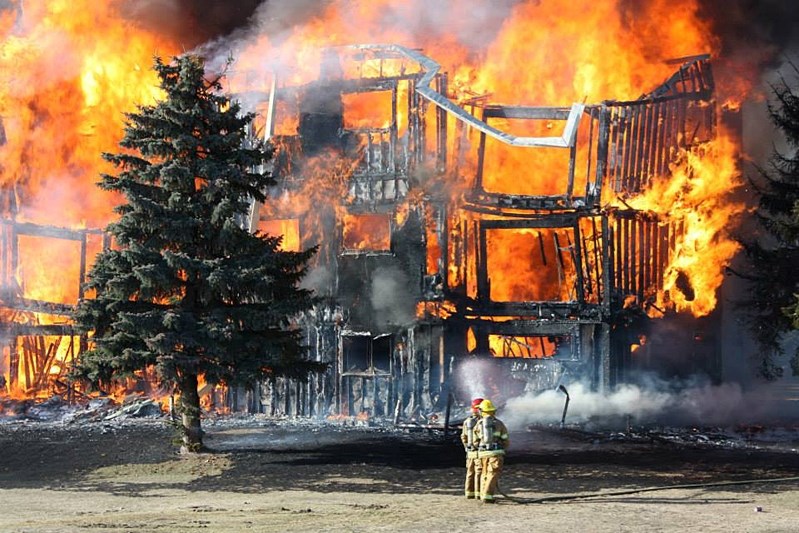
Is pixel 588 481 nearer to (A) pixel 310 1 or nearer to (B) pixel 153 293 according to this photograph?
(B) pixel 153 293

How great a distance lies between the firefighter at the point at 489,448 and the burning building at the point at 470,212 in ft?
49.8

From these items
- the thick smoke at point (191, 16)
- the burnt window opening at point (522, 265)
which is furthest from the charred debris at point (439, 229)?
the thick smoke at point (191, 16)

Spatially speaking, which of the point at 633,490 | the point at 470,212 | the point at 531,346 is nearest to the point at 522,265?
the point at 531,346

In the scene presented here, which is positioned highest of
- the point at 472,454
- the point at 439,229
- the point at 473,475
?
the point at 439,229

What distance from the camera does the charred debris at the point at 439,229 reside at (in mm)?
31172

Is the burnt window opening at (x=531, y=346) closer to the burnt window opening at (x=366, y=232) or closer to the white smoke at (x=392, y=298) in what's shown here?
the white smoke at (x=392, y=298)

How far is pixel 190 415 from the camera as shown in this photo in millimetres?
22391

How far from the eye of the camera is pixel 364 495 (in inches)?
675

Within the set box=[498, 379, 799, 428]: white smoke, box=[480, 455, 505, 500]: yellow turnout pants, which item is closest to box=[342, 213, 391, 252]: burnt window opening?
box=[498, 379, 799, 428]: white smoke

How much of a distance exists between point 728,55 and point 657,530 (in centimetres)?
2710

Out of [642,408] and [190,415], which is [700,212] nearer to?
[642,408]

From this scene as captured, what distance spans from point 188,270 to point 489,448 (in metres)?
8.77

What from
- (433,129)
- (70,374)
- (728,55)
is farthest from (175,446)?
(728,55)

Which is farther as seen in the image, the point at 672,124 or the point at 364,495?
the point at 672,124
